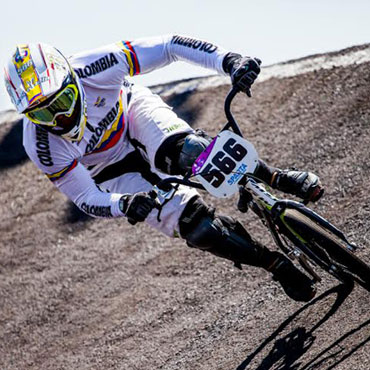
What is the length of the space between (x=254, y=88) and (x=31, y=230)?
3.09 m

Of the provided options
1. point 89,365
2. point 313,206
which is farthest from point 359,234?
point 89,365

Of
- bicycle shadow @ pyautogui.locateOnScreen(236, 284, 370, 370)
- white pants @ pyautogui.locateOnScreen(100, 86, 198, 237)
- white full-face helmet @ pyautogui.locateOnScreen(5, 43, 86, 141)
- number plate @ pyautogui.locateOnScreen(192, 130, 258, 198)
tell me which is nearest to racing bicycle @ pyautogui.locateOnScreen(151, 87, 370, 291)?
number plate @ pyautogui.locateOnScreen(192, 130, 258, 198)

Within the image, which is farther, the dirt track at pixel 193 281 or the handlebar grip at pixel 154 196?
the dirt track at pixel 193 281

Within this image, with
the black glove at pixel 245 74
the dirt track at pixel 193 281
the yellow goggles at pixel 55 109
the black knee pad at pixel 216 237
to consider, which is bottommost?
the dirt track at pixel 193 281

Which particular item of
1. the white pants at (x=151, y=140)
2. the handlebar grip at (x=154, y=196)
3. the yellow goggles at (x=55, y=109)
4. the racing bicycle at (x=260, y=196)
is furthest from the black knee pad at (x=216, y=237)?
the yellow goggles at (x=55, y=109)

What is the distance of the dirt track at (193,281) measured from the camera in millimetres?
5473

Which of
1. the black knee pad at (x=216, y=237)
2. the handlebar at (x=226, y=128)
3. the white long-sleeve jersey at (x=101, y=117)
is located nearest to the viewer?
the handlebar at (x=226, y=128)

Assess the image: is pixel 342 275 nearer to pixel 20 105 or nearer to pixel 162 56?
pixel 162 56

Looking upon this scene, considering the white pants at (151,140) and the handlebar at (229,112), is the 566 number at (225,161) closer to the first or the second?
the handlebar at (229,112)

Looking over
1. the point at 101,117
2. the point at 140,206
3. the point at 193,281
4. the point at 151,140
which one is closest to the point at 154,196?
the point at 140,206

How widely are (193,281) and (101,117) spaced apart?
6.18 feet

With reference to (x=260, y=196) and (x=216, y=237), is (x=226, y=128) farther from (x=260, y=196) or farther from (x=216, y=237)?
(x=216, y=237)

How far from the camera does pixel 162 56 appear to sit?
581 centimetres

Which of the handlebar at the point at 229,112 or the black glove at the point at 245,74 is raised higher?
the black glove at the point at 245,74
